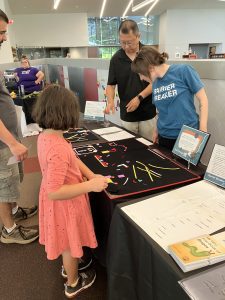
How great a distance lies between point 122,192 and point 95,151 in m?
0.53

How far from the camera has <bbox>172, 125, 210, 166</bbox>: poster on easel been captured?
1167 mm

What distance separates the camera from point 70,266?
50.8 inches

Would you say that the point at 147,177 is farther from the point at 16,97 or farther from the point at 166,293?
the point at 16,97

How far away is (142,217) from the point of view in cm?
92

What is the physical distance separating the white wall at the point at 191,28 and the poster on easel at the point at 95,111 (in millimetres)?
10107

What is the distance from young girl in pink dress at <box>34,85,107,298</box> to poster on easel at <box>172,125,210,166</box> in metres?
0.44

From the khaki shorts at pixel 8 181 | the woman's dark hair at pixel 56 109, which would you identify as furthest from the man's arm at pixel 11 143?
the woman's dark hair at pixel 56 109

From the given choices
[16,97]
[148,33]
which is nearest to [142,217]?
[16,97]

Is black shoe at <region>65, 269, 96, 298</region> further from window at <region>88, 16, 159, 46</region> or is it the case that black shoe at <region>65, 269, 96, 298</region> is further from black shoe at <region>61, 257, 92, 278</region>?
window at <region>88, 16, 159, 46</region>

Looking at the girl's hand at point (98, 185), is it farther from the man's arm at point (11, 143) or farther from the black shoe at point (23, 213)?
the black shoe at point (23, 213)

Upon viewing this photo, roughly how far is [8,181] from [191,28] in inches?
476

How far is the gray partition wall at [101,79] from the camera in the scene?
1705mm

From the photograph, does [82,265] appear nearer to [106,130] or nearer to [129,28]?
[106,130]

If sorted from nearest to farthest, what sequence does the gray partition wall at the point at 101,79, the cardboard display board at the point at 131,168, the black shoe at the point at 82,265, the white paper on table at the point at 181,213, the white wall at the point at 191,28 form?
the white paper on table at the point at 181,213 → the cardboard display board at the point at 131,168 → the black shoe at the point at 82,265 → the gray partition wall at the point at 101,79 → the white wall at the point at 191,28
